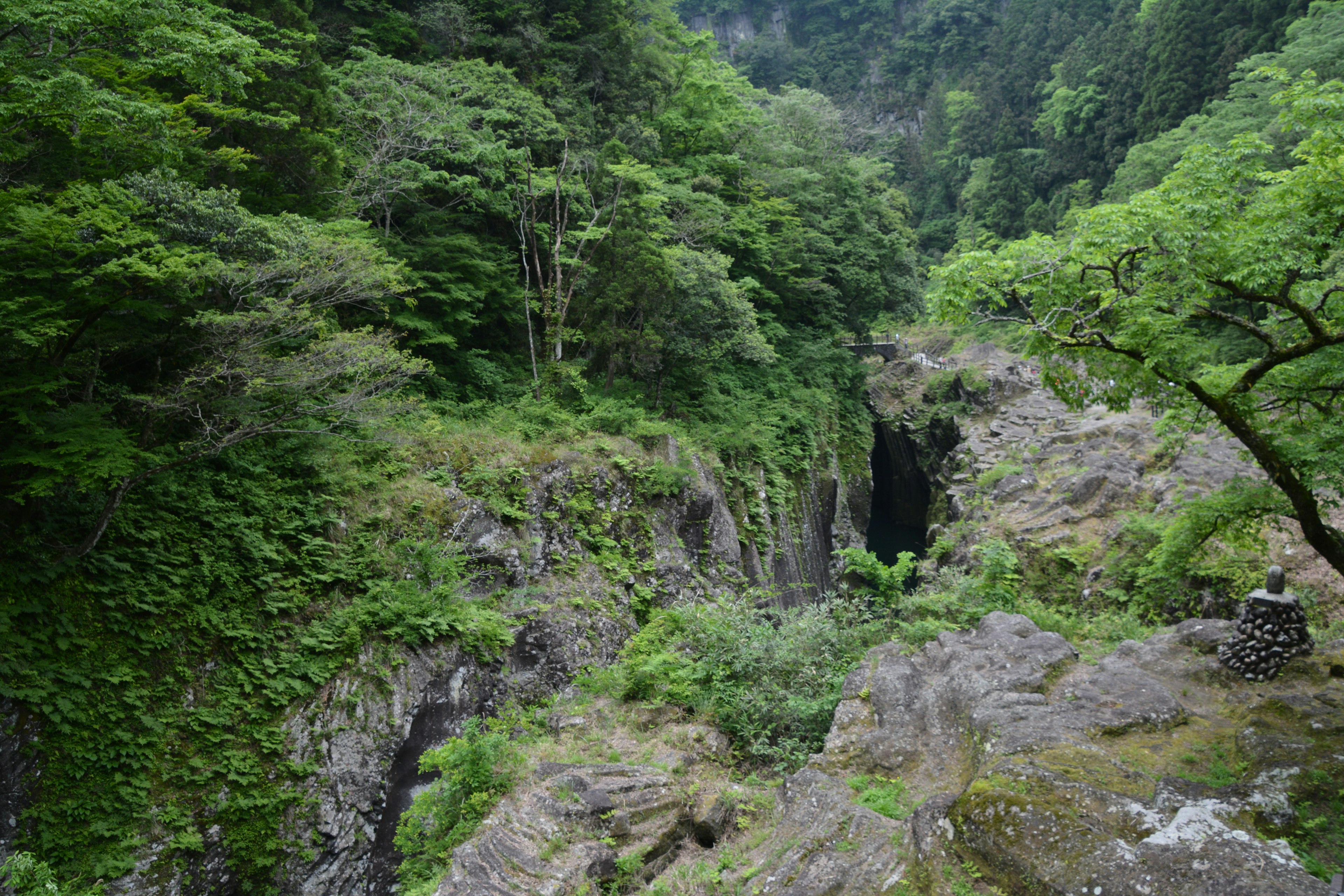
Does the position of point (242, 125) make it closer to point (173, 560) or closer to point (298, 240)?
point (298, 240)

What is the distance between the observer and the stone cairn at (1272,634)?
6090mm

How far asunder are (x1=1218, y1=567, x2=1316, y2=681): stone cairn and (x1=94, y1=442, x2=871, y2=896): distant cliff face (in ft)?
21.5

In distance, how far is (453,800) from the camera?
20.1ft

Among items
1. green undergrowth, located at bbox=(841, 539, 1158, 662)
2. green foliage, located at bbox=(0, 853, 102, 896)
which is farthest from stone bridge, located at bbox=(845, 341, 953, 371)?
green foliage, located at bbox=(0, 853, 102, 896)

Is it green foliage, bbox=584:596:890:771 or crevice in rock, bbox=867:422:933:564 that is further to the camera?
crevice in rock, bbox=867:422:933:564

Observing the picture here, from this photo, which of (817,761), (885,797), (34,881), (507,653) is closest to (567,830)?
(817,761)

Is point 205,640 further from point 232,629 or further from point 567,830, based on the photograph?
point 567,830

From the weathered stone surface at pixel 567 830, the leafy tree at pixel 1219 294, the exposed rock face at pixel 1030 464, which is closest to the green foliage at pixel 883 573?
the exposed rock face at pixel 1030 464

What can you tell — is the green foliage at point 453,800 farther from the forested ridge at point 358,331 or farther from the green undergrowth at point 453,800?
the forested ridge at point 358,331

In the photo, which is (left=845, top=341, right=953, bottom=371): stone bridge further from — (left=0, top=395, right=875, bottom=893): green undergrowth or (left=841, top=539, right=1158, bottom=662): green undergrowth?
(left=0, top=395, right=875, bottom=893): green undergrowth

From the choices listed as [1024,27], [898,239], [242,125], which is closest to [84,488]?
[242,125]

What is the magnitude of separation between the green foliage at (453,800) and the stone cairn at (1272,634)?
701 centimetres

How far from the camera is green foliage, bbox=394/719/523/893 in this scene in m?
5.75

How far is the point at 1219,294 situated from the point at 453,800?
322 inches
